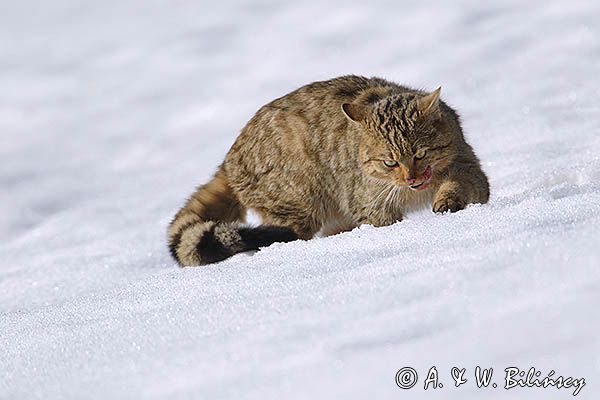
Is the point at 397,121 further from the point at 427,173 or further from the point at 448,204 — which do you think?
the point at 448,204

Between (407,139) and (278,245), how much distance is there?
77cm

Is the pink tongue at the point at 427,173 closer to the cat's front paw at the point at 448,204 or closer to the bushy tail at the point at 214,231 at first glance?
the cat's front paw at the point at 448,204

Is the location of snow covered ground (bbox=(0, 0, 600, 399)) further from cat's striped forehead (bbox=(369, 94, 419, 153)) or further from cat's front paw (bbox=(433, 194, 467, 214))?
cat's striped forehead (bbox=(369, 94, 419, 153))

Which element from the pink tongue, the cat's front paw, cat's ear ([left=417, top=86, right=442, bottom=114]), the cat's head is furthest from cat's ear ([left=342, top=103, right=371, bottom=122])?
the cat's front paw

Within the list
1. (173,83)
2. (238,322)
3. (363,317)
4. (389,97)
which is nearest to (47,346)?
(238,322)

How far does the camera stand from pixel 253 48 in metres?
10.2

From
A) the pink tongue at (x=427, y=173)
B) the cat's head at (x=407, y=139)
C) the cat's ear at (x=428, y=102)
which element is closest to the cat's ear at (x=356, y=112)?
the cat's head at (x=407, y=139)

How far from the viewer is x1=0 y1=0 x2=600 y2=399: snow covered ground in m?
2.26

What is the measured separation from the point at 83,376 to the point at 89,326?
488 mm

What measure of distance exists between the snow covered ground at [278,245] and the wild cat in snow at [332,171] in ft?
1.22

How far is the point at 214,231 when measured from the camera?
14.6 feet

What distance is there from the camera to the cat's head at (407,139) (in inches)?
167

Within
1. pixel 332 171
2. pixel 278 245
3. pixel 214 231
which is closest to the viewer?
pixel 278 245

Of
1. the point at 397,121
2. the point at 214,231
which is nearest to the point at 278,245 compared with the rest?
the point at 214,231
